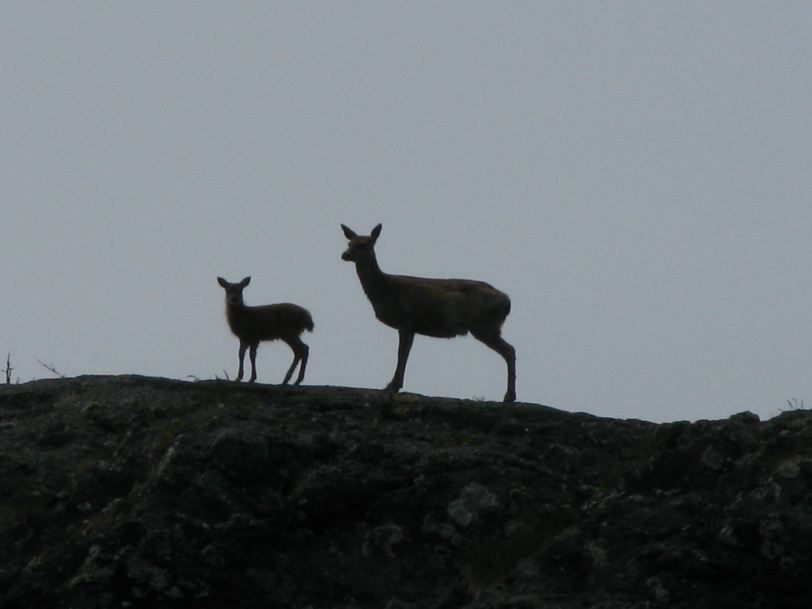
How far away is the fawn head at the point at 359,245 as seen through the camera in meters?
15.5

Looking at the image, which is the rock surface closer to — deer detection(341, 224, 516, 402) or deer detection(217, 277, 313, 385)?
deer detection(341, 224, 516, 402)

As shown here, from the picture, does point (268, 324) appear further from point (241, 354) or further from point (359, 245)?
point (359, 245)

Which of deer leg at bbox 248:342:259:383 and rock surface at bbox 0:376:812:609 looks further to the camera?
deer leg at bbox 248:342:259:383

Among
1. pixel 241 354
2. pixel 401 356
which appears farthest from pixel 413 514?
pixel 241 354

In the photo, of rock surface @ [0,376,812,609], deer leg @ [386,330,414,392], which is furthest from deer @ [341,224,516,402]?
rock surface @ [0,376,812,609]

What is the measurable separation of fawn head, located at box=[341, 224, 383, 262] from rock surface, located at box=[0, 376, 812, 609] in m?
4.79

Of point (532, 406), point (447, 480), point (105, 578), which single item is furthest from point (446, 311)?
point (105, 578)

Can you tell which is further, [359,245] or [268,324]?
[268,324]

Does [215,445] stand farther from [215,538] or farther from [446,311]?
[446,311]

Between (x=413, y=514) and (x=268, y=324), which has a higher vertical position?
(x=268, y=324)

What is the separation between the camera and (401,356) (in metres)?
14.4

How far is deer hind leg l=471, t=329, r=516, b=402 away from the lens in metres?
14.7

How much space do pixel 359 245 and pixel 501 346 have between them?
6.58 feet

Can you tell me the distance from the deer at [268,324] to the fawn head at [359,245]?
1515 mm
